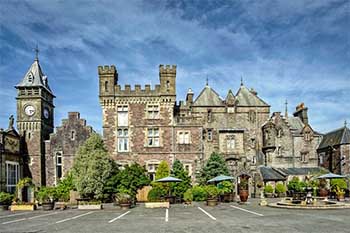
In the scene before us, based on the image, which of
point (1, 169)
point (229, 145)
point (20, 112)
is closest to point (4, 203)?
point (1, 169)

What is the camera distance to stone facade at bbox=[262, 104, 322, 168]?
153ft

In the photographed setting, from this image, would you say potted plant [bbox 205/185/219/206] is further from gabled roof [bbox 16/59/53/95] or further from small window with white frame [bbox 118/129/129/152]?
gabled roof [bbox 16/59/53/95]

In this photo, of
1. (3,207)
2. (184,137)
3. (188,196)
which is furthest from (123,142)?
(3,207)

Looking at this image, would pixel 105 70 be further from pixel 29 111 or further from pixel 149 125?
pixel 29 111

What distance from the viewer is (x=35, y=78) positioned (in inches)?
1711

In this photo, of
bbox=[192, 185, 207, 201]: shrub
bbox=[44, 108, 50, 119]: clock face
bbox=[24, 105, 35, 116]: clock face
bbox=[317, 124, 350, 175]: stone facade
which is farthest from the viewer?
bbox=[44, 108, 50, 119]: clock face

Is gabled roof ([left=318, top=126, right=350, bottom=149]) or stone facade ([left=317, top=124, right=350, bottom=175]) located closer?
stone facade ([left=317, top=124, right=350, bottom=175])

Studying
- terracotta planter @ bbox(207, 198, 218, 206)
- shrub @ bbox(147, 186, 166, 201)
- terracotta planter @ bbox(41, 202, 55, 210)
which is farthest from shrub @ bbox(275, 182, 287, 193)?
terracotta planter @ bbox(41, 202, 55, 210)

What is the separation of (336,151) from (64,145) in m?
30.4

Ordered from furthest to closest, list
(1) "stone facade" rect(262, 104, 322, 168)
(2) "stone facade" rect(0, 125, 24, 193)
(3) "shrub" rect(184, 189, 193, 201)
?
(1) "stone facade" rect(262, 104, 322, 168) → (2) "stone facade" rect(0, 125, 24, 193) → (3) "shrub" rect(184, 189, 193, 201)

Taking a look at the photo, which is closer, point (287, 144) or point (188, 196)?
point (188, 196)

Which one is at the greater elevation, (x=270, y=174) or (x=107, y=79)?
(x=107, y=79)

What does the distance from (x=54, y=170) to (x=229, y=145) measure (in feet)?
65.5

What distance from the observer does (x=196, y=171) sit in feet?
132
